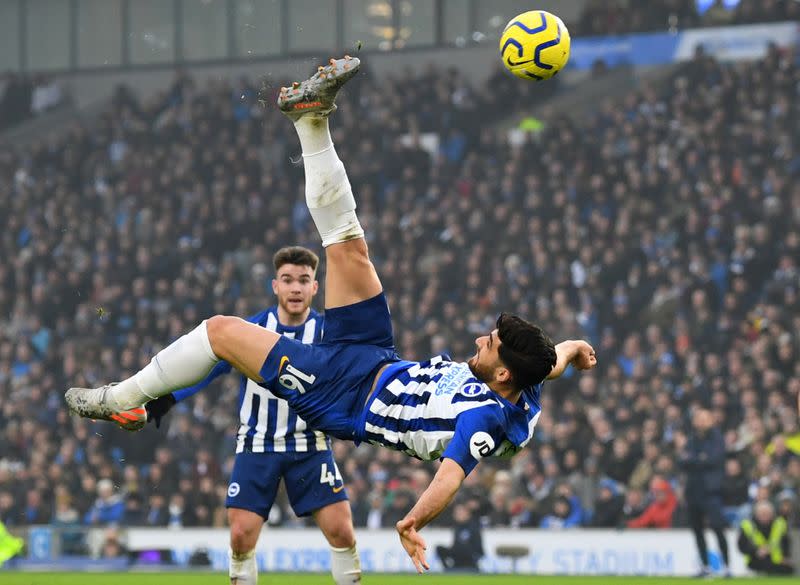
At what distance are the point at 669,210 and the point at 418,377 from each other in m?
13.0

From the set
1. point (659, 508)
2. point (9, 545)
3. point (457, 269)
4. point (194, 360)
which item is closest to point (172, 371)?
point (194, 360)

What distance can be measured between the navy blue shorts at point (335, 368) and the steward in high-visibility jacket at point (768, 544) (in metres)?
7.91

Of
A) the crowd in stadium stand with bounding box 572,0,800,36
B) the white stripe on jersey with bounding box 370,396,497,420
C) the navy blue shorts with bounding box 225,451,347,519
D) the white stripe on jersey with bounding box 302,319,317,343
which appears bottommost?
the navy blue shorts with bounding box 225,451,347,519

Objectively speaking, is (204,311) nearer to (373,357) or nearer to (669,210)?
(669,210)

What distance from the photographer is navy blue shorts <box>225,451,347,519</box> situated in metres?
8.08

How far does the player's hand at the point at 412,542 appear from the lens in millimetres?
5590

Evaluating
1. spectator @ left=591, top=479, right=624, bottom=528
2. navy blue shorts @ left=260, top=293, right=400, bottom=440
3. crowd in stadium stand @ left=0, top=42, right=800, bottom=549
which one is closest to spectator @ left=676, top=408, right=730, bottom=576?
crowd in stadium stand @ left=0, top=42, right=800, bottom=549

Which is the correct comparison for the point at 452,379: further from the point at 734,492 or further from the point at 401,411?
the point at 734,492

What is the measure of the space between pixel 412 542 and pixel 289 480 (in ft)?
8.95

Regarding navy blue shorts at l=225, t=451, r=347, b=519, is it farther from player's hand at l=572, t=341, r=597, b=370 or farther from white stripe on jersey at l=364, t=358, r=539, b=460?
player's hand at l=572, t=341, r=597, b=370

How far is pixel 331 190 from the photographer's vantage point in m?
6.80

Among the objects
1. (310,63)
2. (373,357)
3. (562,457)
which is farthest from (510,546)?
(310,63)

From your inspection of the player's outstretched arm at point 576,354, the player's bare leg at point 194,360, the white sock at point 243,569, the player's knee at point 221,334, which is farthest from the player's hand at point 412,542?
the white sock at point 243,569

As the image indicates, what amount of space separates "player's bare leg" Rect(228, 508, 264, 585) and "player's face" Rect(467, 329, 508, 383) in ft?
6.76
